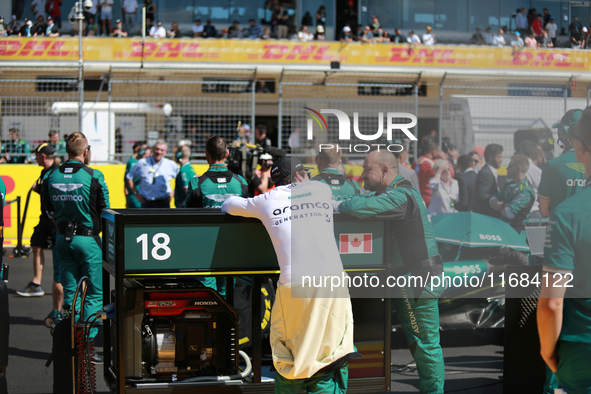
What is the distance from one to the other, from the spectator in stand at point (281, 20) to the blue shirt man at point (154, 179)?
13.3 meters

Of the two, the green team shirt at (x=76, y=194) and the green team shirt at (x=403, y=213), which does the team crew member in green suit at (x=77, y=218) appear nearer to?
the green team shirt at (x=76, y=194)

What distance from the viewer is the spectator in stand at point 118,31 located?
1956 centimetres

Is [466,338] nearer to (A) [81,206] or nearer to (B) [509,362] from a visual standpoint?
(B) [509,362]

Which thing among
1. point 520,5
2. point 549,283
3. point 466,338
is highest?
point 520,5

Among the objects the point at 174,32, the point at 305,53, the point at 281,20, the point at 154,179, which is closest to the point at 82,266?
the point at 154,179

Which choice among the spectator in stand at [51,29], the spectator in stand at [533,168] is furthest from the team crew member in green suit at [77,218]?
the spectator in stand at [51,29]

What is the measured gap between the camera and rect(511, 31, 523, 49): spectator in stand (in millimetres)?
19875

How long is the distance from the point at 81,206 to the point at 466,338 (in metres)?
3.77

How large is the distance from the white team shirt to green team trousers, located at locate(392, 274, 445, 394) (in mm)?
789

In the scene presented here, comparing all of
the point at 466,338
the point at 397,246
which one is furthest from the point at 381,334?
the point at 466,338

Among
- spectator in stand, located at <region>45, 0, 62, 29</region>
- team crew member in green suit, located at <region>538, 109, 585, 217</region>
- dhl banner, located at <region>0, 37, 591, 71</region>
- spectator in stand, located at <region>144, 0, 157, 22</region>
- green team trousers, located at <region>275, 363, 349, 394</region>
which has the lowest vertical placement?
green team trousers, located at <region>275, 363, 349, 394</region>

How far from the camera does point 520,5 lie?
18.9 metres

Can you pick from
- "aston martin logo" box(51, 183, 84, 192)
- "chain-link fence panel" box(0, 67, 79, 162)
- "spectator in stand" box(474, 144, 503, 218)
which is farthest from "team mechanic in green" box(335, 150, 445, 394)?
"chain-link fence panel" box(0, 67, 79, 162)

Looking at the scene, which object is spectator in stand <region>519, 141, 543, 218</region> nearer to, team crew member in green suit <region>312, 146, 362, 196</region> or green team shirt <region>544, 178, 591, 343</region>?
team crew member in green suit <region>312, 146, 362, 196</region>
